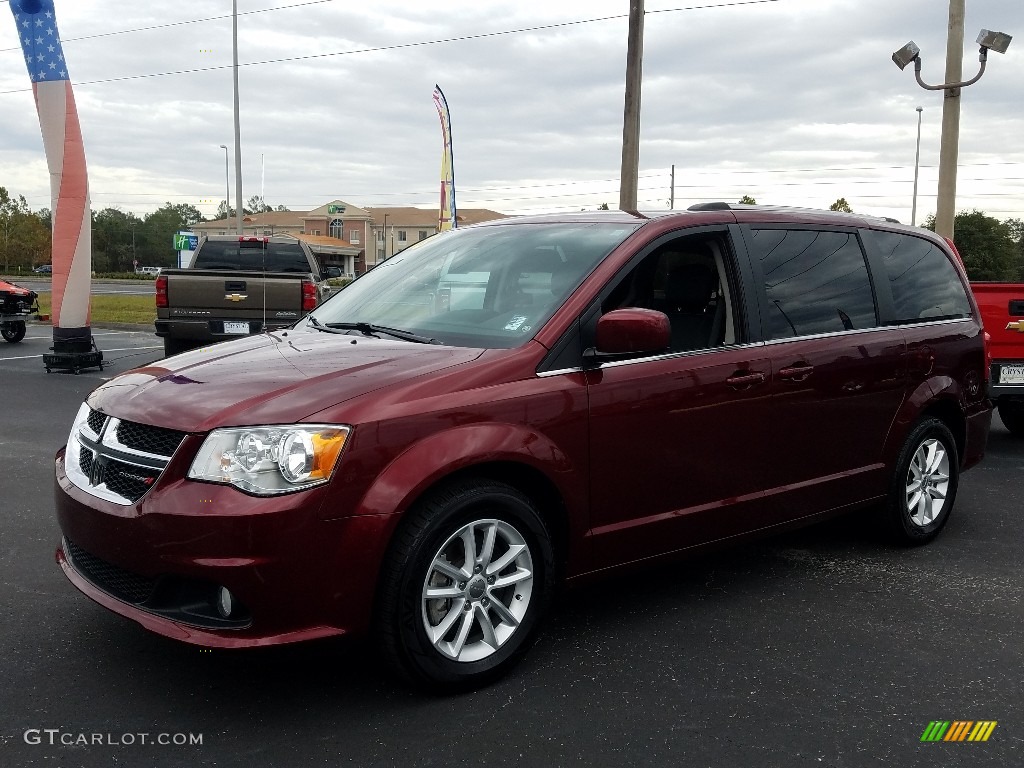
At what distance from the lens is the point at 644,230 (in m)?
4.12

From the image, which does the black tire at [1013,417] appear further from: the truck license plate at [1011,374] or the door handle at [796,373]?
the door handle at [796,373]

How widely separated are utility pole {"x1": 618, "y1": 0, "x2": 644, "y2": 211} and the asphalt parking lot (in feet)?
38.7

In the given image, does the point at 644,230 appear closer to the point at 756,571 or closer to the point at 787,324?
the point at 787,324

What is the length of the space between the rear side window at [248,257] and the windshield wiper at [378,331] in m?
10.4

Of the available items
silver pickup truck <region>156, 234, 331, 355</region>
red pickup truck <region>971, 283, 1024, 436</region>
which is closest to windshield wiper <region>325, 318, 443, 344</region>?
red pickup truck <region>971, 283, 1024, 436</region>

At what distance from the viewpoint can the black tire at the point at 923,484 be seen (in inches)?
203

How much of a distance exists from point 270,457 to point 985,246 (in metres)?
65.6

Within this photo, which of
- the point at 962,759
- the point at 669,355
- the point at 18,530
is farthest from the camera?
the point at 18,530

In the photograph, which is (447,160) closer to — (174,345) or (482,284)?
(174,345)

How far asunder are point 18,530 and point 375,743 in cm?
322

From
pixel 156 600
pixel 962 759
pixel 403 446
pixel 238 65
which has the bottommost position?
pixel 962 759

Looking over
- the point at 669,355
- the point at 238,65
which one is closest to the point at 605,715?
the point at 669,355

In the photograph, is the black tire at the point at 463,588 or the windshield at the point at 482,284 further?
the windshield at the point at 482,284

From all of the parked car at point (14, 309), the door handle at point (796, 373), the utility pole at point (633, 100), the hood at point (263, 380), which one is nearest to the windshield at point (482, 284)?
the hood at point (263, 380)
